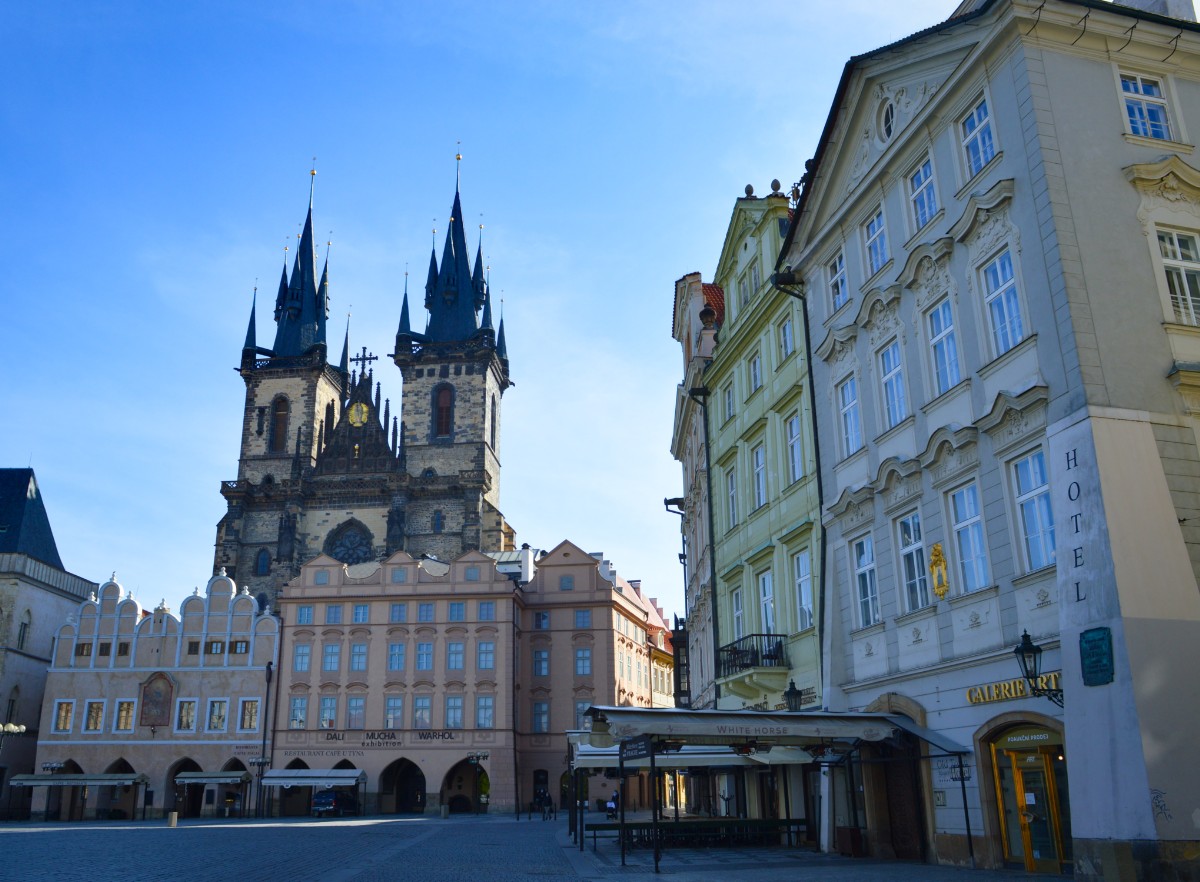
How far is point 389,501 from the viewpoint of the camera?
74.5 meters

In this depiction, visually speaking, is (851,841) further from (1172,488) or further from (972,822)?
(1172,488)

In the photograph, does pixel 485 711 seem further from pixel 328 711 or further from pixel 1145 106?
pixel 1145 106

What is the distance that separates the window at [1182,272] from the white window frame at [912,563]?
4724 mm

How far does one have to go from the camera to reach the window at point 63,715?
54969 mm

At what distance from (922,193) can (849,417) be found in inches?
165

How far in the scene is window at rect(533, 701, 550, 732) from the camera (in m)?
58.1

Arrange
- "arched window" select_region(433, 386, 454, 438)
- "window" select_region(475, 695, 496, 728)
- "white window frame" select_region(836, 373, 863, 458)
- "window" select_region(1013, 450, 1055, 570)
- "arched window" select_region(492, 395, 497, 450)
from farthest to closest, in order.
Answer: "arched window" select_region(492, 395, 497, 450)
"arched window" select_region(433, 386, 454, 438)
"window" select_region(475, 695, 496, 728)
"white window frame" select_region(836, 373, 863, 458)
"window" select_region(1013, 450, 1055, 570)

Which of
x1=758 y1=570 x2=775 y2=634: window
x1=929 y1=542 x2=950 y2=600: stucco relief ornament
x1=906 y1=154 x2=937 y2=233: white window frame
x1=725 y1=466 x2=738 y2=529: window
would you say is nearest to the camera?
x1=929 y1=542 x2=950 y2=600: stucco relief ornament

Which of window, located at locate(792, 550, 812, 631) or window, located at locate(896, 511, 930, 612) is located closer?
window, located at locate(896, 511, 930, 612)

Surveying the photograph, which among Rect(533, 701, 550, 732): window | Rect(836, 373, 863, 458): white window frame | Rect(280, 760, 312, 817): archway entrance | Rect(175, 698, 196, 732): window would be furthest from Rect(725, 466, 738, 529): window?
Rect(175, 698, 196, 732): window

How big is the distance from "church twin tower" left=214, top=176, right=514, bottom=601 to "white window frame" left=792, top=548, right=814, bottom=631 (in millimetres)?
51496

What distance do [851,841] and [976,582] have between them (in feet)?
18.5

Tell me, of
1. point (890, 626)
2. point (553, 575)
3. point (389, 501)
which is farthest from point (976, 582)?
point (389, 501)

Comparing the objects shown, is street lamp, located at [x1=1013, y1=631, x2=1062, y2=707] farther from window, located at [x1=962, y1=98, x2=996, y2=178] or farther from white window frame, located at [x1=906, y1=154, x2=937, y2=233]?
white window frame, located at [x1=906, y1=154, x2=937, y2=233]
